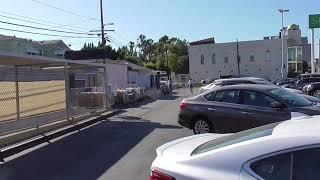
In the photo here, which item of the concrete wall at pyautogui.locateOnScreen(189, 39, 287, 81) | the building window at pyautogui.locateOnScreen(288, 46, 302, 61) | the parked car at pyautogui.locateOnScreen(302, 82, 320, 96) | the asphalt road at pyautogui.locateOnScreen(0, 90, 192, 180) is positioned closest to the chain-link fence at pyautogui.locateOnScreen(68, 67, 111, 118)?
the asphalt road at pyautogui.locateOnScreen(0, 90, 192, 180)

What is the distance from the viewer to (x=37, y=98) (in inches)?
798

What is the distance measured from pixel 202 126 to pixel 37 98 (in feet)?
25.4

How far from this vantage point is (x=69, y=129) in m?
19.2

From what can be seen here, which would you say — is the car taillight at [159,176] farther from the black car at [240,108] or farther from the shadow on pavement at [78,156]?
the black car at [240,108]

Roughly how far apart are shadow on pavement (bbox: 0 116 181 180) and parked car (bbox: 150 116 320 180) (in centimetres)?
589

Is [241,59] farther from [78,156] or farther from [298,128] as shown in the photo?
[298,128]

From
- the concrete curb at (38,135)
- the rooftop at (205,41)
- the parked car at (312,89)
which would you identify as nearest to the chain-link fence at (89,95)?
the concrete curb at (38,135)

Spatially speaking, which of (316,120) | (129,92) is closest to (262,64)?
(129,92)

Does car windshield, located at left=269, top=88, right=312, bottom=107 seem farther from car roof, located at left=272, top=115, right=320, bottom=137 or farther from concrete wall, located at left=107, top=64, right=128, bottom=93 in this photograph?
concrete wall, located at left=107, top=64, right=128, bottom=93

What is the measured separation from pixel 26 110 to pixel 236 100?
26.5 ft

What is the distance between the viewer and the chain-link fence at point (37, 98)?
17.5 meters

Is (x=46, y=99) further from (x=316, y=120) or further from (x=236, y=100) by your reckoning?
(x=316, y=120)

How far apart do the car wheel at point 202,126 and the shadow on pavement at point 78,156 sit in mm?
1708

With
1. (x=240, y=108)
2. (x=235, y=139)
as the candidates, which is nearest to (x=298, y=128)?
(x=235, y=139)
